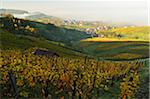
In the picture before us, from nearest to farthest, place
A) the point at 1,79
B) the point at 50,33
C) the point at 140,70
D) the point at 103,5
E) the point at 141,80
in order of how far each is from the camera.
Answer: the point at 1,79, the point at 141,80, the point at 140,70, the point at 103,5, the point at 50,33

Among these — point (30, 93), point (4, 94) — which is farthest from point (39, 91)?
point (4, 94)

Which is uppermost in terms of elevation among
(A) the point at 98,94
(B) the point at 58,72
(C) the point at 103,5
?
(C) the point at 103,5

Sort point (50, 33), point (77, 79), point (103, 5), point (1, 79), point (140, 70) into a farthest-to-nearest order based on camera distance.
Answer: point (50, 33) < point (103, 5) < point (140, 70) < point (77, 79) < point (1, 79)

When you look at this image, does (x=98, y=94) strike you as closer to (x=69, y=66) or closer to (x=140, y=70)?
(x=69, y=66)

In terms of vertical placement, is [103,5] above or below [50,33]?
above

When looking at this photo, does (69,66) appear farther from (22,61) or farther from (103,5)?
(103,5)

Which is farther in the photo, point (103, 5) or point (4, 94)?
point (103, 5)

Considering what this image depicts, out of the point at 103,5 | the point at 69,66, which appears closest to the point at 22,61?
the point at 69,66

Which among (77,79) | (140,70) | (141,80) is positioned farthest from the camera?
(140,70)

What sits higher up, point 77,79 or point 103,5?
point 103,5
